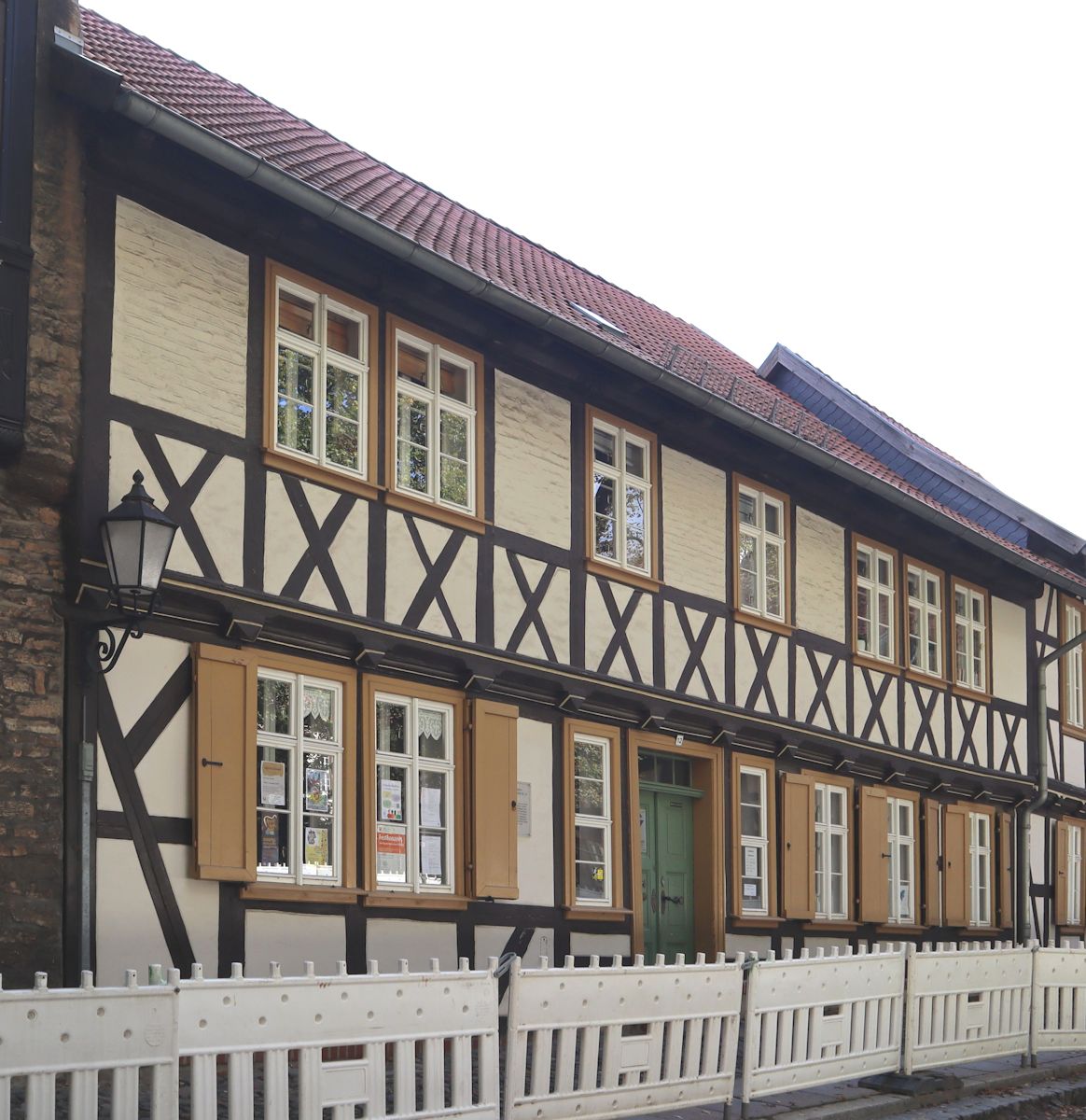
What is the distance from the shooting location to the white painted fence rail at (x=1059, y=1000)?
48.6ft

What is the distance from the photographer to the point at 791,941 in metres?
18.2

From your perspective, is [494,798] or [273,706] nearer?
[273,706]

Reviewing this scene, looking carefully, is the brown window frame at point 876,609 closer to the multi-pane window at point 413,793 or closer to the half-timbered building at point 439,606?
the half-timbered building at point 439,606

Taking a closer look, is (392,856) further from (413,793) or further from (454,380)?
(454,380)

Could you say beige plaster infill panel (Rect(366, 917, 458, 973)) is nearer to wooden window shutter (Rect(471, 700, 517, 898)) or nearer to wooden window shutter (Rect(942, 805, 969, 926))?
wooden window shutter (Rect(471, 700, 517, 898))

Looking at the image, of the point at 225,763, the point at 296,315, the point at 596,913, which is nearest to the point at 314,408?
the point at 296,315

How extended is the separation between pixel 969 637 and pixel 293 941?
12735 mm

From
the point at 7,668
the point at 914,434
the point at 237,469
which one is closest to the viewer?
the point at 7,668

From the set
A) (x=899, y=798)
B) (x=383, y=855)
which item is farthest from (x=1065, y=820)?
(x=383, y=855)

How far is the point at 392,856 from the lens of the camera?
519 inches

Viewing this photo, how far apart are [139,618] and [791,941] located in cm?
954

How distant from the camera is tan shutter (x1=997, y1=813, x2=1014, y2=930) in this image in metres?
23.1

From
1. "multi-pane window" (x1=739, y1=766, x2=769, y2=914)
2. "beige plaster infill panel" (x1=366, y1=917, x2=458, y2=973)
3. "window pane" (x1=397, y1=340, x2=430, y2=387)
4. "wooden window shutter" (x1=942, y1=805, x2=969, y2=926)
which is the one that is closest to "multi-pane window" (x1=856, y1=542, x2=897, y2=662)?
"wooden window shutter" (x1=942, y1=805, x2=969, y2=926)

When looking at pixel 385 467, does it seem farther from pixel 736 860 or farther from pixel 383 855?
pixel 736 860
